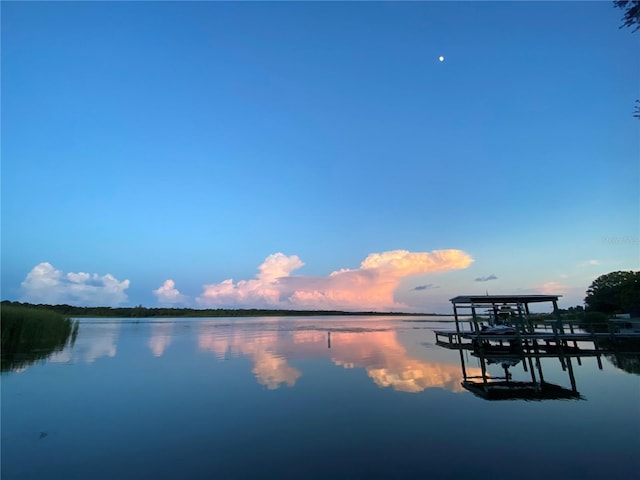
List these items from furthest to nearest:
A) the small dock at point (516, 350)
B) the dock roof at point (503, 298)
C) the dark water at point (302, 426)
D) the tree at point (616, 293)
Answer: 1. the tree at point (616, 293)
2. the dock roof at point (503, 298)
3. the small dock at point (516, 350)
4. the dark water at point (302, 426)

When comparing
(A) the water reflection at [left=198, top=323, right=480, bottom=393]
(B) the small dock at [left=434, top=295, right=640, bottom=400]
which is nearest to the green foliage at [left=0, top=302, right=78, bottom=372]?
(A) the water reflection at [left=198, top=323, right=480, bottom=393]

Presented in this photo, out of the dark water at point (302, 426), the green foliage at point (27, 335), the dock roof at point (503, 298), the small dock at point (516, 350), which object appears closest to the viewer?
the dark water at point (302, 426)

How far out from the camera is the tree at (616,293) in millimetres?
69750

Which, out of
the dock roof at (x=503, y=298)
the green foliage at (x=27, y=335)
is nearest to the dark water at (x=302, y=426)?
the green foliage at (x=27, y=335)

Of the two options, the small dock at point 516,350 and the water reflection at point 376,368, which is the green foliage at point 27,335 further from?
the small dock at point 516,350

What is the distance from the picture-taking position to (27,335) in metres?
28.3

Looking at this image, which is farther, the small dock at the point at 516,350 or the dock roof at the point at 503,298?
the dock roof at the point at 503,298

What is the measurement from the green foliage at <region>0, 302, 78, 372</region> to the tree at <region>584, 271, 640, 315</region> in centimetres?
8682

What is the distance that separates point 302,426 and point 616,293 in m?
98.3

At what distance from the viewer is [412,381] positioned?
2106 cm

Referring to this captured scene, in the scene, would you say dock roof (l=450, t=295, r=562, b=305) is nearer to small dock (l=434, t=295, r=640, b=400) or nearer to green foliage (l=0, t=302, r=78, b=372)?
small dock (l=434, t=295, r=640, b=400)

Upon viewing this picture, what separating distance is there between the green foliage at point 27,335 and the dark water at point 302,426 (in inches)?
114

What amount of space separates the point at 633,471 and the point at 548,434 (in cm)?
287

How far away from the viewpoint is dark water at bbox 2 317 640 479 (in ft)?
31.4
